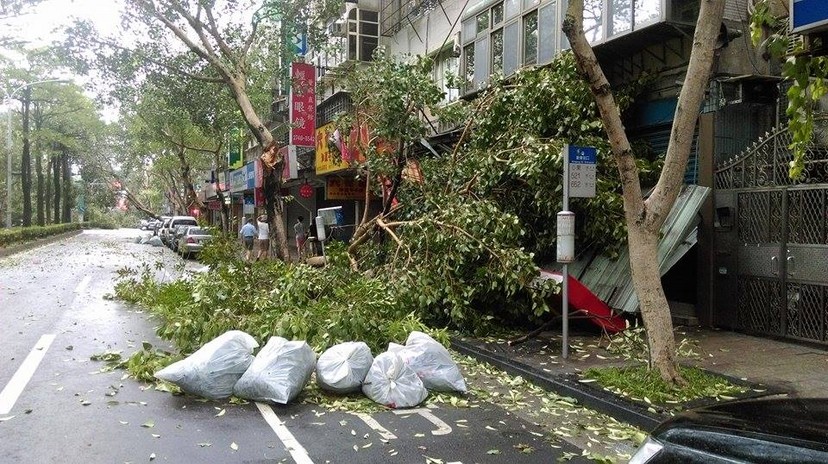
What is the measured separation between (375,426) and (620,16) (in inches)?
A: 328

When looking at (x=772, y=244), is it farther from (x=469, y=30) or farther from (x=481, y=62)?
(x=469, y=30)

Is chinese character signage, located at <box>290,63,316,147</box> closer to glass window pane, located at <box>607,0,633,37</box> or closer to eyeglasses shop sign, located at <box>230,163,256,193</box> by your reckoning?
eyeglasses shop sign, located at <box>230,163,256,193</box>

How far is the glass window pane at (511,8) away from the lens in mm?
13609

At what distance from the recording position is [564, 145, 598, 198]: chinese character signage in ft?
25.7

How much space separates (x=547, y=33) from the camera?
41.4 ft

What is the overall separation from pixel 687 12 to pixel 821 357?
5.52 metres

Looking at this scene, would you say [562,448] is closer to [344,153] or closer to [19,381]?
[19,381]

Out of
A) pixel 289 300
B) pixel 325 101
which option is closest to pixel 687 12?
pixel 289 300

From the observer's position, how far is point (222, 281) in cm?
923

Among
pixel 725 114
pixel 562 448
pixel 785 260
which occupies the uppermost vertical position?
pixel 725 114

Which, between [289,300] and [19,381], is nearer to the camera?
[19,381]

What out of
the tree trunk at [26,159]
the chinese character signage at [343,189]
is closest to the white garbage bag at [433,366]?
the chinese character signage at [343,189]

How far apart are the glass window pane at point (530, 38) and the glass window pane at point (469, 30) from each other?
2.45m

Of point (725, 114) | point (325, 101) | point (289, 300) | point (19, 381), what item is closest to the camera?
point (19, 381)
